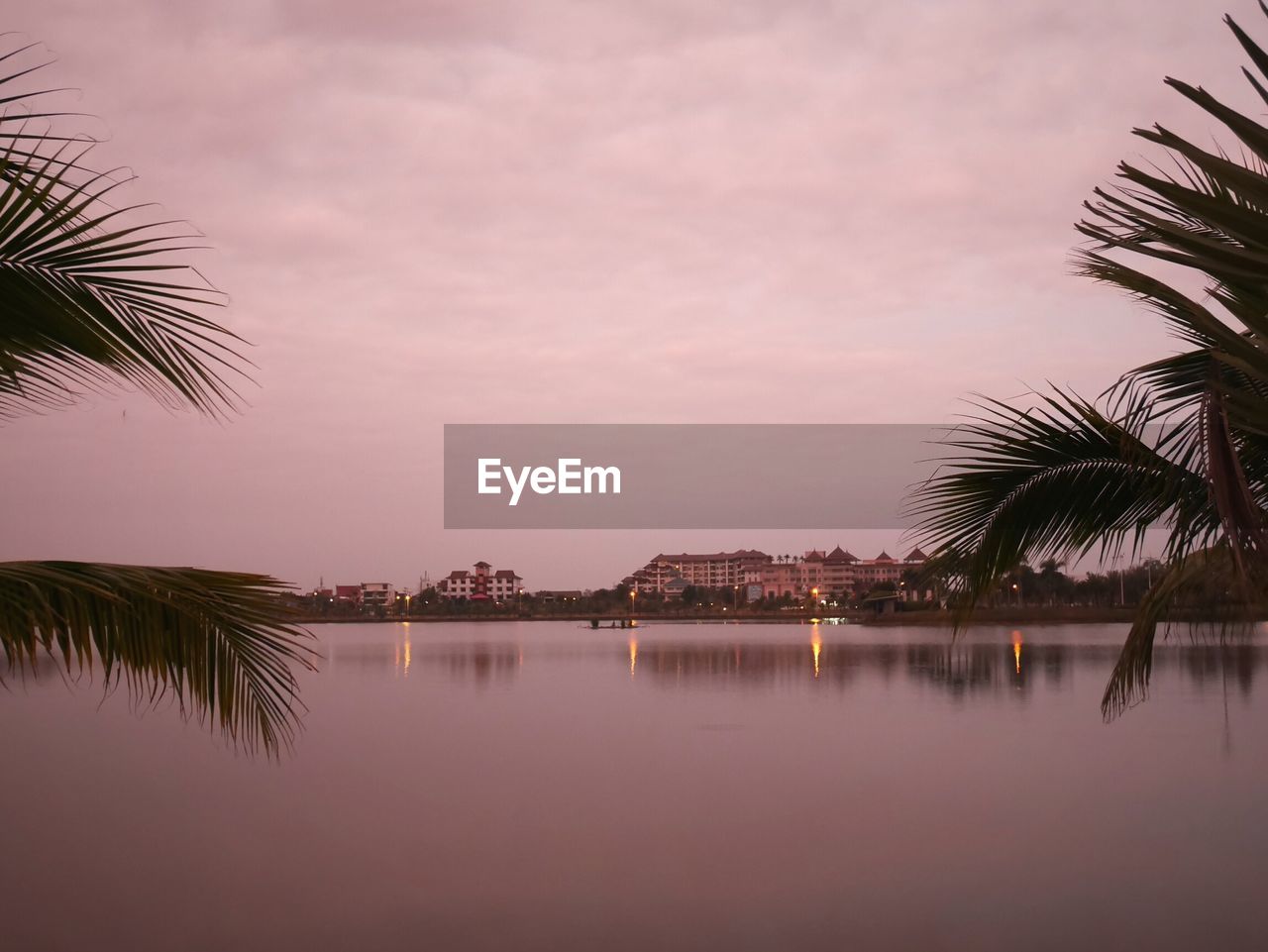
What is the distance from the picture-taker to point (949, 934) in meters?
7.77

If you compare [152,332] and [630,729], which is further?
[630,729]

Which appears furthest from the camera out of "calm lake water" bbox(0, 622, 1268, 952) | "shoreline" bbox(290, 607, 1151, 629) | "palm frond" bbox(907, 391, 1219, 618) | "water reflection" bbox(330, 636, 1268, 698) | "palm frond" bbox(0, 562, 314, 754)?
"shoreline" bbox(290, 607, 1151, 629)

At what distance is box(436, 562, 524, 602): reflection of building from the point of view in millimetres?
183875

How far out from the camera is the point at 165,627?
262cm

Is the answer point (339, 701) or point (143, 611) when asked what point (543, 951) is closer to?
point (143, 611)

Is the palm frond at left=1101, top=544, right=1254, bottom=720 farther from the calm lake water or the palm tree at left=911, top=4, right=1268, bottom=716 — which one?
the calm lake water

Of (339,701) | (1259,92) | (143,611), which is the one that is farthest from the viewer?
(339,701)

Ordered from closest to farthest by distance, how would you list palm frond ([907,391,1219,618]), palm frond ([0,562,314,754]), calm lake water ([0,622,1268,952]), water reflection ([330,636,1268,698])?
1. palm frond ([0,562,314,754])
2. palm frond ([907,391,1219,618])
3. calm lake water ([0,622,1268,952])
4. water reflection ([330,636,1268,698])

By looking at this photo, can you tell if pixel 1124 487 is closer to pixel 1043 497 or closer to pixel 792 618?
pixel 1043 497

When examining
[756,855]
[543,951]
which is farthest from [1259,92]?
[756,855]

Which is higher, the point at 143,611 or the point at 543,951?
the point at 143,611

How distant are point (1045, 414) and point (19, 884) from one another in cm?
936

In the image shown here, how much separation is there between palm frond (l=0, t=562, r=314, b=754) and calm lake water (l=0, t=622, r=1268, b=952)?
5.59 meters

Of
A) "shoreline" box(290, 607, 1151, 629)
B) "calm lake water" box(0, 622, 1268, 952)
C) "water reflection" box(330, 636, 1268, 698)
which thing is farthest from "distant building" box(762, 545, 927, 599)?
"calm lake water" box(0, 622, 1268, 952)
